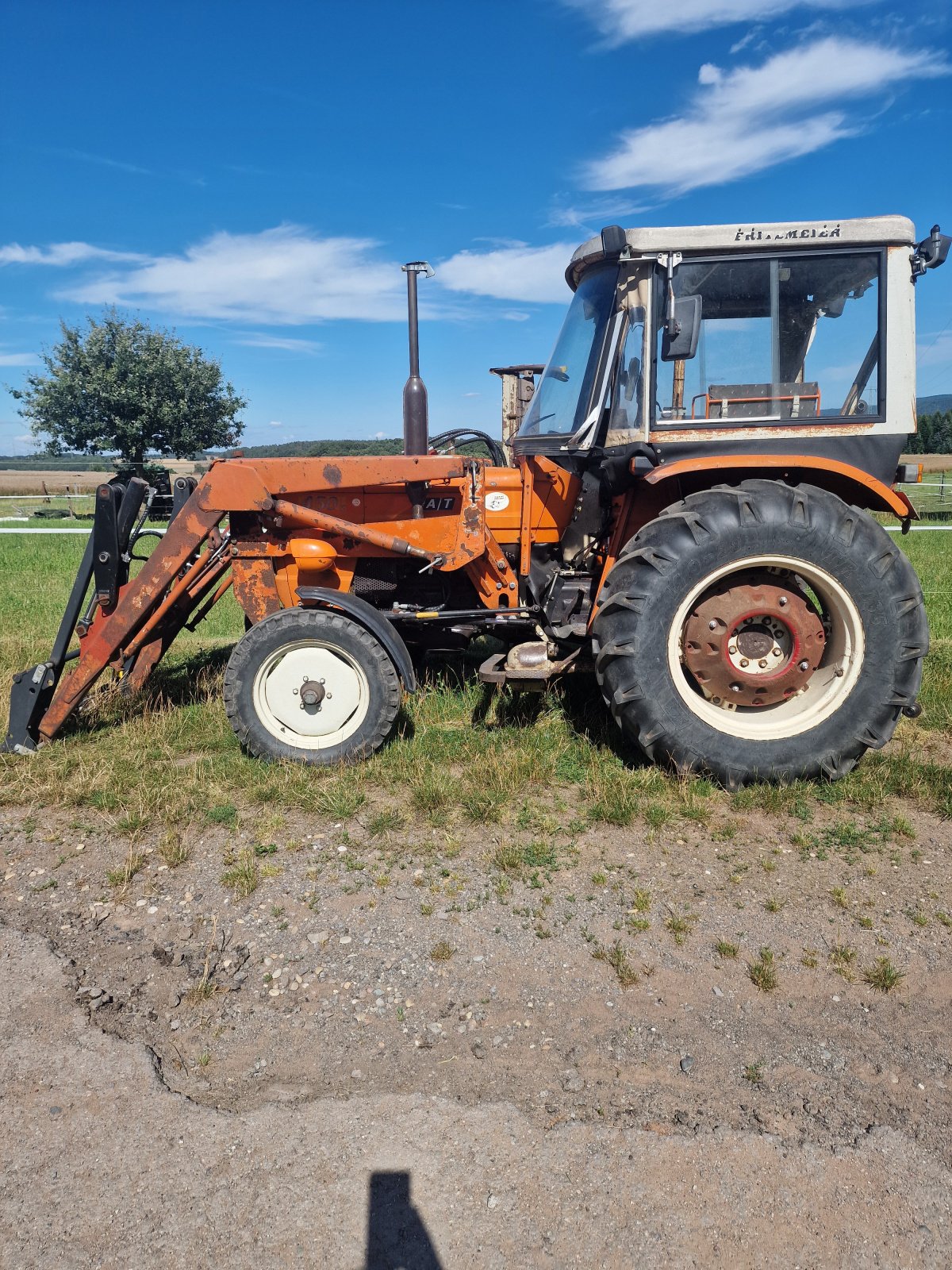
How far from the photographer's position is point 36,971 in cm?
283

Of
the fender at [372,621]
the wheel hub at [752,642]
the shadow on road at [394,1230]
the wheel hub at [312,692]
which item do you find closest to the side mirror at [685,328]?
the wheel hub at [752,642]

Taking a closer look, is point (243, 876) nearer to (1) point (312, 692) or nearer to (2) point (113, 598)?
(1) point (312, 692)

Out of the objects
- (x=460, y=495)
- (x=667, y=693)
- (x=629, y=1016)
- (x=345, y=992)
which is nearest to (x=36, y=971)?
(x=345, y=992)

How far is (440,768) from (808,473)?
2469 mm

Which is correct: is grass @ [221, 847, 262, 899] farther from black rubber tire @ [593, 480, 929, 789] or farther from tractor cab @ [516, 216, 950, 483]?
→ tractor cab @ [516, 216, 950, 483]

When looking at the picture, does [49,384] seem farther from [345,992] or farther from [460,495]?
[345,992]

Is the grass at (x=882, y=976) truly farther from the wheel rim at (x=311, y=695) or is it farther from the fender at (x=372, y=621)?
the wheel rim at (x=311, y=695)

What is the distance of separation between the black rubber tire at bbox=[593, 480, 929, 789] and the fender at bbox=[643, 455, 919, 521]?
15cm

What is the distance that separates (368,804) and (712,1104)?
217cm

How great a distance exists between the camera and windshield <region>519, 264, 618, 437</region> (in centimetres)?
437

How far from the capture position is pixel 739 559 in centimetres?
394

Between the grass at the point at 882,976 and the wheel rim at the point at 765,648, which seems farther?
the wheel rim at the point at 765,648

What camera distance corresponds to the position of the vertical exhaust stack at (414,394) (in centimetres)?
602

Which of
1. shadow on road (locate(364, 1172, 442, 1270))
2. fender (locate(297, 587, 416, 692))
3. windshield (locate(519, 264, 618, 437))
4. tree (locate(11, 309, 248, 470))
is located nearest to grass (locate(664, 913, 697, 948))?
shadow on road (locate(364, 1172, 442, 1270))
